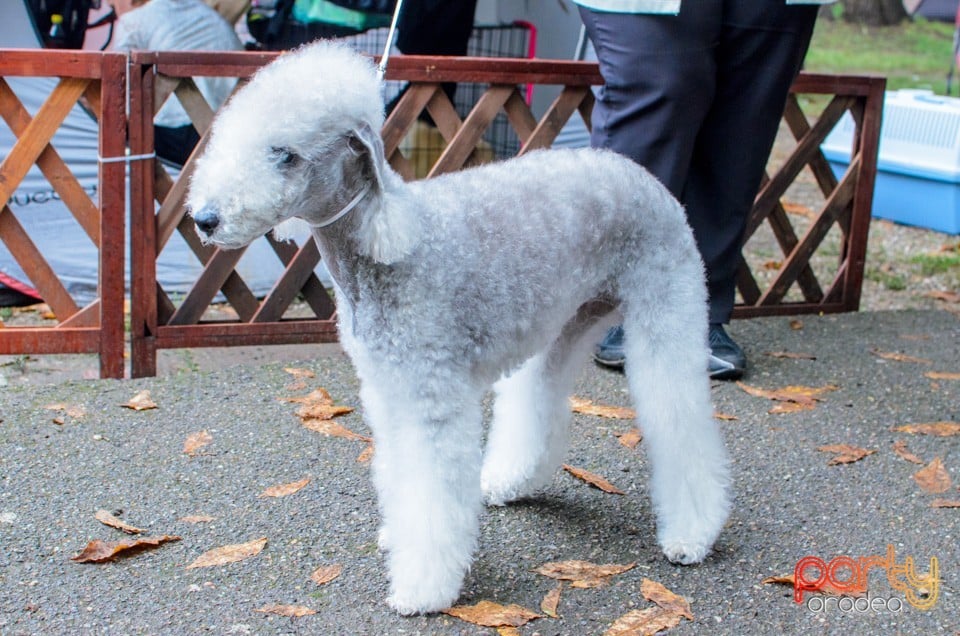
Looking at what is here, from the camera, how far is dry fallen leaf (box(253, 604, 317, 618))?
2.50 m

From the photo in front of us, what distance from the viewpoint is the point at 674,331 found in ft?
8.98

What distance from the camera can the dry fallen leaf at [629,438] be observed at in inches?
141

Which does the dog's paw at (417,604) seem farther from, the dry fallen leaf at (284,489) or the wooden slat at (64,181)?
the wooden slat at (64,181)

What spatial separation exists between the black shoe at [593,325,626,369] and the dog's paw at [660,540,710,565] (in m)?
1.47

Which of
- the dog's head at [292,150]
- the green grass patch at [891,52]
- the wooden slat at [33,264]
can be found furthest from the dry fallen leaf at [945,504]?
the green grass patch at [891,52]

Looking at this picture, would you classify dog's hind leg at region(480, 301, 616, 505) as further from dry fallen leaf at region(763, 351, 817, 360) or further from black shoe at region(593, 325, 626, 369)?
dry fallen leaf at region(763, 351, 817, 360)

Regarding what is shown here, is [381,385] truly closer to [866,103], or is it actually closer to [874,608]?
[874,608]

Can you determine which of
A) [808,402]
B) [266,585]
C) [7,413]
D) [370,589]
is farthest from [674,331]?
[7,413]

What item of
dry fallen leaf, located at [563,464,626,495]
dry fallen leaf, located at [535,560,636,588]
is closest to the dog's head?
dry fallen leaf, located at [535,560,636,588]

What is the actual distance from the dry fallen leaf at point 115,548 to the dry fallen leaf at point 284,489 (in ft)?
1.17

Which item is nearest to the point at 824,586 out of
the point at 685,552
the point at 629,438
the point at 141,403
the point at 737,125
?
the point at 685,552

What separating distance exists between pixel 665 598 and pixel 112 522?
5.08ft

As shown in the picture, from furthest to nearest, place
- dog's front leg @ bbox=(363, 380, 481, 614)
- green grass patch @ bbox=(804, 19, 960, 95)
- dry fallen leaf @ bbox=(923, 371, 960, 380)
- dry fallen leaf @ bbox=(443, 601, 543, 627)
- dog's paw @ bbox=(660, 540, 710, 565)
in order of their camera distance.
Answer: green grass patch @ bbox=(804, 19, 960, 95), dry fallen leaf @ bbox=(923, 371, 960, 380), dog's paw @ bbox=(660, 540, 710, 565), dry fallen leaf @ bbox=(443, 601, 543, 627), dog's front leg @ bbox=(363, 380, 481, 614)

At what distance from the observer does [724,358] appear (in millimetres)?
4184
